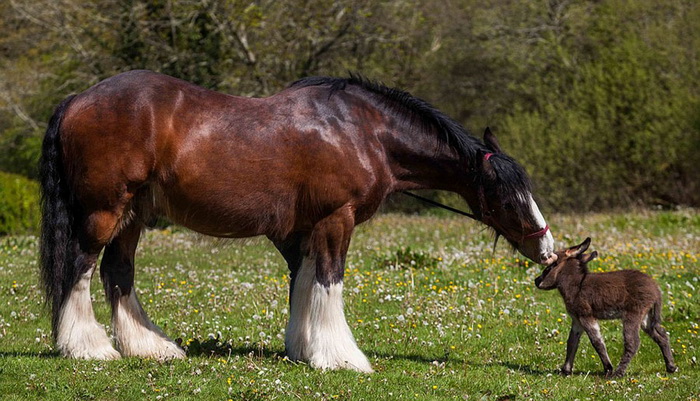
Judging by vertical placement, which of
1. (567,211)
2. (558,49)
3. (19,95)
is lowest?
(567,211)

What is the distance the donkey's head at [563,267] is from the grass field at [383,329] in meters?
0.82

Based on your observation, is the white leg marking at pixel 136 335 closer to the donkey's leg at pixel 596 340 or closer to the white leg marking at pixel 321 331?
the white leg marking at pixel 321 331

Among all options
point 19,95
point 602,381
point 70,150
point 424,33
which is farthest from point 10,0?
point 602,381

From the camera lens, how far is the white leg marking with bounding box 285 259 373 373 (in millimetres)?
7574

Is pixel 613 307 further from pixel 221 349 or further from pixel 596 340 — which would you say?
pixel 221 349

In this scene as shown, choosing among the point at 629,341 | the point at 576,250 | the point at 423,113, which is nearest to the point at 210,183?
the point at 423,113

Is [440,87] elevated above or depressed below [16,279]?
above

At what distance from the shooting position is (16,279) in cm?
1259

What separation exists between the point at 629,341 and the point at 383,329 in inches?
108

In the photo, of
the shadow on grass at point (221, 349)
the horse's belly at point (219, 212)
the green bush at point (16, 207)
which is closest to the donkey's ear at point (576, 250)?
the horse's belly at point (219, 212)

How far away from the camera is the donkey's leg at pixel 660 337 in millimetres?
7947

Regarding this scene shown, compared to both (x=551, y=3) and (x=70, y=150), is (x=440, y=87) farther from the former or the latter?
(x=70, y=150)

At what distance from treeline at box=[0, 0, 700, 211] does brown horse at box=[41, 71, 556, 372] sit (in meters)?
19.6

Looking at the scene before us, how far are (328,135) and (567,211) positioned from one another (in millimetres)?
23644
